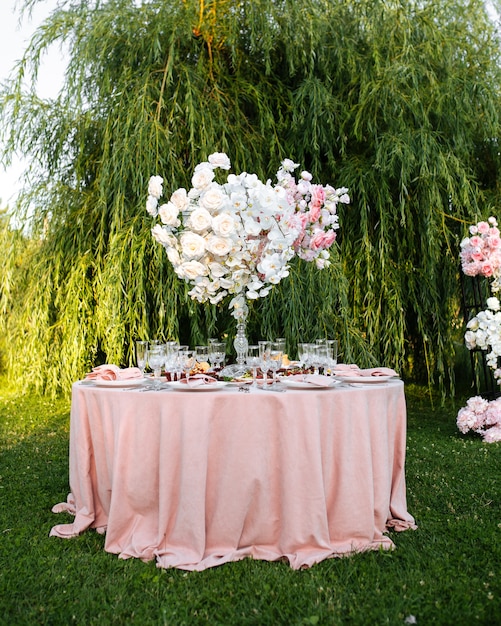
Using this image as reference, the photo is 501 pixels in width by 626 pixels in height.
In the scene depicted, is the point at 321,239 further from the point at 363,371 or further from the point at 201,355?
the point at 201,355

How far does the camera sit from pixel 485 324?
4.83 meters

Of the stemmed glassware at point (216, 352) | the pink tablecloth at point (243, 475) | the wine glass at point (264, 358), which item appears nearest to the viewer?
the pink tablecloth at point (243, 475)

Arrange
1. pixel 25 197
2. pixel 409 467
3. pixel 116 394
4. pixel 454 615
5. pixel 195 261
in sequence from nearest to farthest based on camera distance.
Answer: pixel 454 615, pixel 116 394, pixel 195 261, pixel 409 467, pixel 25 197

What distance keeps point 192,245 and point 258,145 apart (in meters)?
2.74

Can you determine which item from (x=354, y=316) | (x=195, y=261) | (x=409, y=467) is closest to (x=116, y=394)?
(x=195, y=261)

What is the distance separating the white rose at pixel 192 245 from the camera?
289 centimetres

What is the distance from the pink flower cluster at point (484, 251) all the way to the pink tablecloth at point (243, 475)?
2.54 m

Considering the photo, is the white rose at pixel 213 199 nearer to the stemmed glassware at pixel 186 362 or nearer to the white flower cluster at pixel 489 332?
the stemmed glassware at pixel 186 362

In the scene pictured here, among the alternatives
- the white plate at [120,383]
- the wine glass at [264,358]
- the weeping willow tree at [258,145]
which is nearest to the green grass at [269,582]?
the white plate at [120,383]

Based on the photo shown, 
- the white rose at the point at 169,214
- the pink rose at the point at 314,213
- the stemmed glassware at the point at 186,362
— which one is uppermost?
the pink rose at the point at 314,213

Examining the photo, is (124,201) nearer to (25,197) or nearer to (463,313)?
(25,197)

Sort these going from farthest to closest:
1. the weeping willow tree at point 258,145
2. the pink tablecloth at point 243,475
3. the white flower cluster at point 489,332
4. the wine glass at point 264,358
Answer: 1. the weeping willow tree at point 258,145
2. the white flower cluster at point 489,332
3. the wine glass at point 264,358
4. the pink tablecloth at point 243,475

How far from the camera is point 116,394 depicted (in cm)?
273

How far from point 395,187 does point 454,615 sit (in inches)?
159
